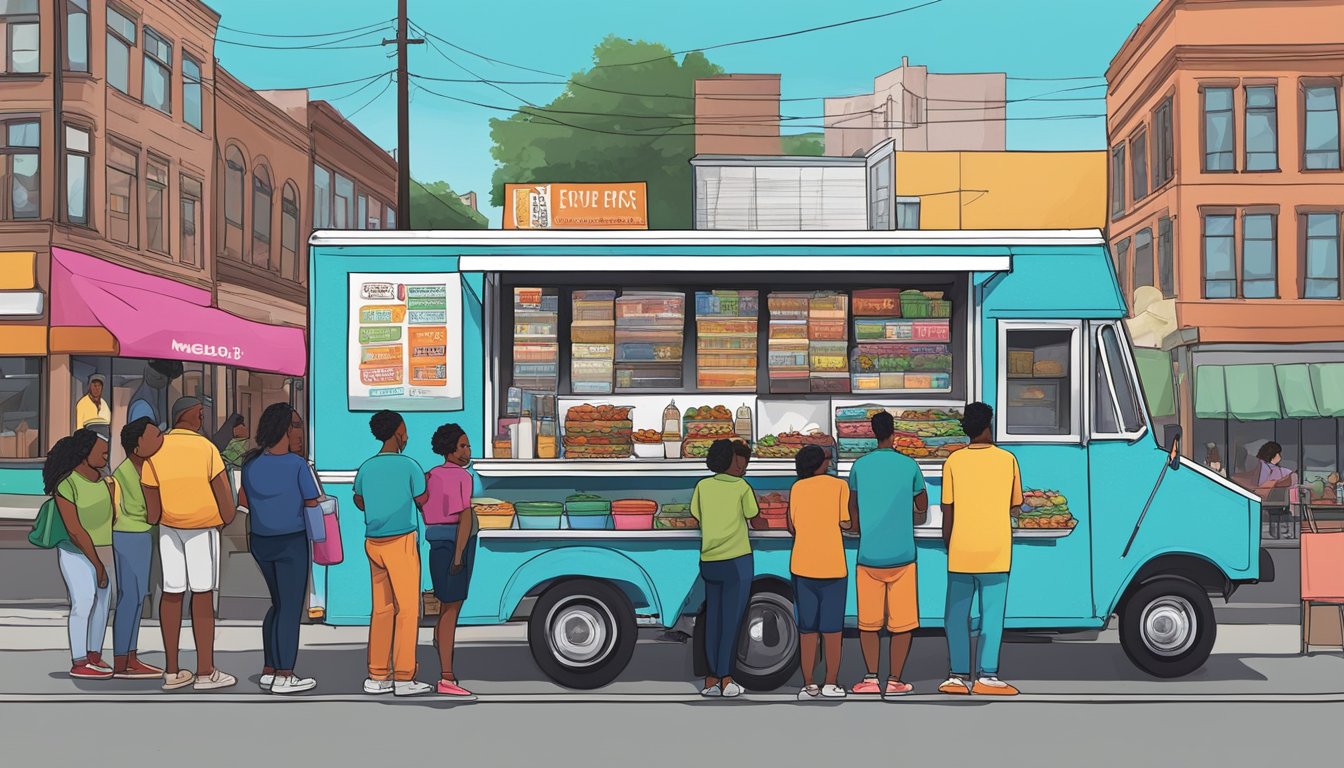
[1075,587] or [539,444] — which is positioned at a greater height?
[539,444]

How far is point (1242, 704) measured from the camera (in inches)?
356

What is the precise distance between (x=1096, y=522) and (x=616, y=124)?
61.6 meters

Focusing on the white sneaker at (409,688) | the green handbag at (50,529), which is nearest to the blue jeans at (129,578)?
the green handbag at (50,529)

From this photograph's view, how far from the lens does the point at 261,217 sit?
3566cm

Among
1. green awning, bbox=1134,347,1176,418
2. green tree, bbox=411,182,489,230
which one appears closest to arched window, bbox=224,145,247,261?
green awning, bbox=1134,347,1176,418

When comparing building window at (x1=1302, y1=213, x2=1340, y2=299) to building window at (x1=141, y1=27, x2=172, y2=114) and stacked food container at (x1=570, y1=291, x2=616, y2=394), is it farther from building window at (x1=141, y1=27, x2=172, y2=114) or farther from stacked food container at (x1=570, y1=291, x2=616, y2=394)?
stacked food container at (x1=570, y1=291, x2=616, y2=394)

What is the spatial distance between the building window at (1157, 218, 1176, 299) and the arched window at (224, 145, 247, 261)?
21966 mm

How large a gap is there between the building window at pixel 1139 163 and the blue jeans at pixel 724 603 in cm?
2943

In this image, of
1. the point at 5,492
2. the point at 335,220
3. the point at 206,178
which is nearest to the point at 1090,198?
the point at 335,220

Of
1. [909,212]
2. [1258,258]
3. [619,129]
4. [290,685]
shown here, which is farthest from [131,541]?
[619,129]

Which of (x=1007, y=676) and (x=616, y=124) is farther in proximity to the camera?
(x=616, y=124)

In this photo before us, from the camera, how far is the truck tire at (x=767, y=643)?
9.59m

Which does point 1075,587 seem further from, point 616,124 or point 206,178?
point 616,124

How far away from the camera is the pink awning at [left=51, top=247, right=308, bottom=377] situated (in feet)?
78.5
